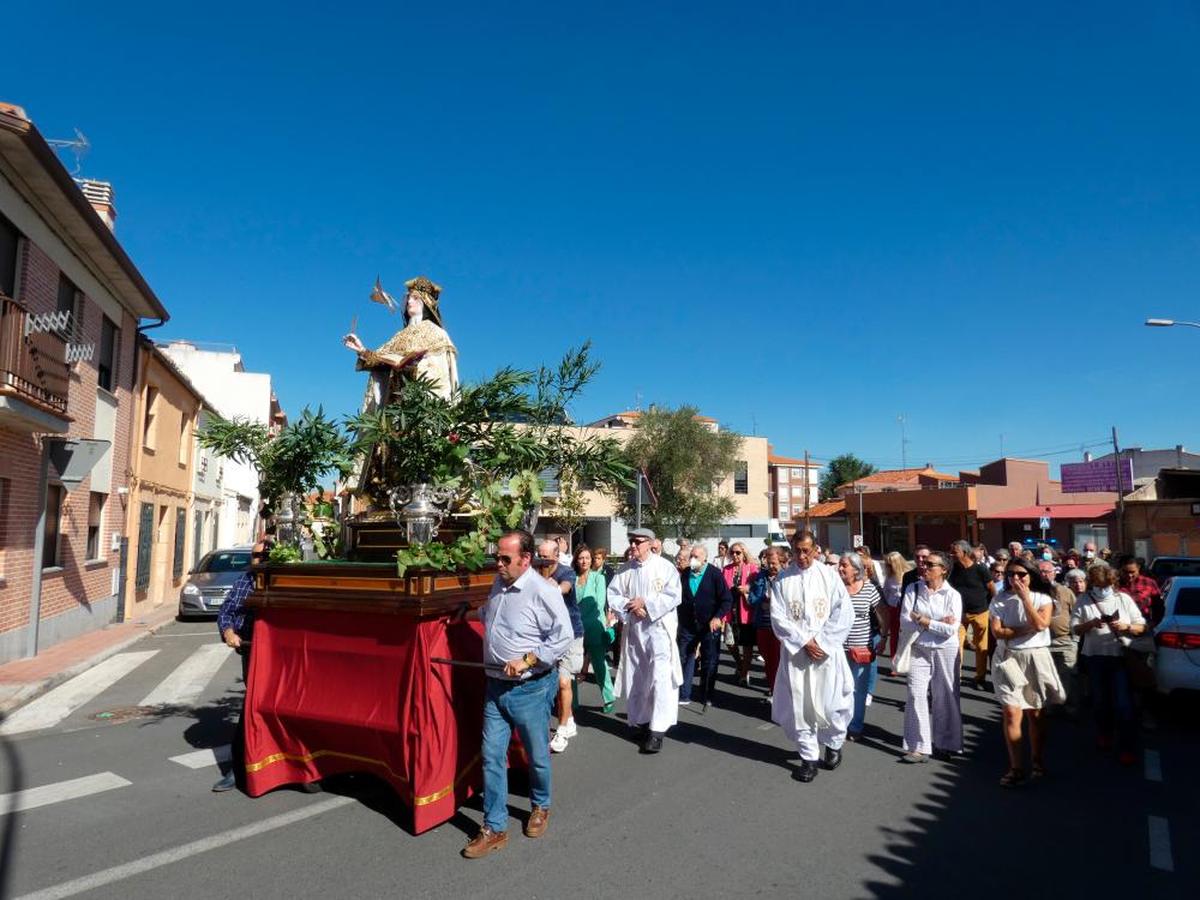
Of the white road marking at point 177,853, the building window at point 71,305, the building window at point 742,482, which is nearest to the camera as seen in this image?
the white road marking at point 177,853

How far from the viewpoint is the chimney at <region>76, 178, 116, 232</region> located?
16.3m

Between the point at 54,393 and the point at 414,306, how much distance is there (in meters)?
7.28

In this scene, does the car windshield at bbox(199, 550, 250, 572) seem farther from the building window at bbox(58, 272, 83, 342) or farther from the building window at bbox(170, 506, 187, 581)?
the building window at bbox(58, 272, 83, 342)

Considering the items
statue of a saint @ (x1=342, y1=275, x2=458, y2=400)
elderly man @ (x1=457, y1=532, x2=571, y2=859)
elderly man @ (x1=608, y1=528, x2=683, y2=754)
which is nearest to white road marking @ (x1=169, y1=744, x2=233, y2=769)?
elderly man @ (x1=457, y1=532, x2=571, y2=859)

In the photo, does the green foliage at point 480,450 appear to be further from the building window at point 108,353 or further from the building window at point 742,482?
the building window at point 742,482

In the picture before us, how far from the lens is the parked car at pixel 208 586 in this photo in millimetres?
15773

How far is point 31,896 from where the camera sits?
376 centimetres

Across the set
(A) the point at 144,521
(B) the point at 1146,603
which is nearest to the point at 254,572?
(B) the point at 1146,603

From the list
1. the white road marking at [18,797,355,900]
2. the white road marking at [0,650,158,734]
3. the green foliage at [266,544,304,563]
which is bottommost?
the white road marking at [0,650,158,734]

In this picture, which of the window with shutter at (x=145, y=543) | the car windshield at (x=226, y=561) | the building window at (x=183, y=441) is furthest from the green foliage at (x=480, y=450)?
the building window at (x=183, y=441)

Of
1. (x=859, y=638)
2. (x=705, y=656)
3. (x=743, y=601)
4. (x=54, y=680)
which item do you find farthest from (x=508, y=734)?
(x=54, y=680)

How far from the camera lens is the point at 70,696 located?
8930 millimetres

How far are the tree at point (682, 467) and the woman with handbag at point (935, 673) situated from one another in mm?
32050

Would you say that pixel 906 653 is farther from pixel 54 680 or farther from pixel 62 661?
pixel 62 661
